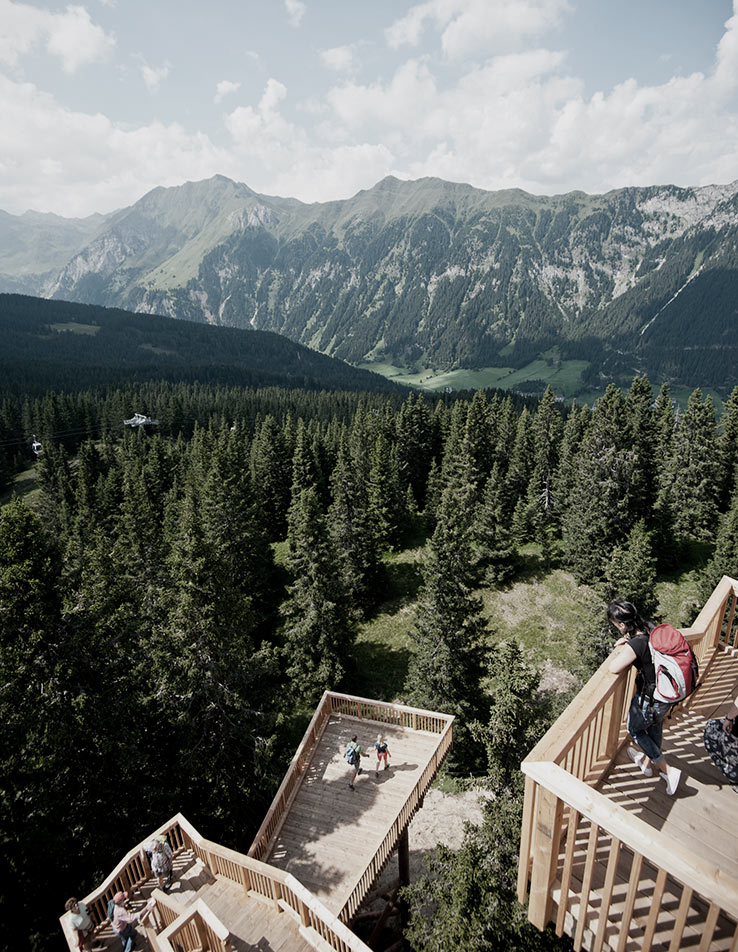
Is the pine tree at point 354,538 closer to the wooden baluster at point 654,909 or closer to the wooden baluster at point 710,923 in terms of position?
the wooden baluster at point 654,909

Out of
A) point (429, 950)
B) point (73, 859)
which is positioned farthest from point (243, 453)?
point (429, 950)

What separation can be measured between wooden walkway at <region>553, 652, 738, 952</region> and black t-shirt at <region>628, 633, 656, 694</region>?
1.39 meters

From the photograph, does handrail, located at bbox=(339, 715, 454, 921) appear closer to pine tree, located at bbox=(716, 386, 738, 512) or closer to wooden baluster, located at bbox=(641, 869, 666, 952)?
wooden baluster, located at bbox=(641, 869, 666, 952)

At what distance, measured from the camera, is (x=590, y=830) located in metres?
4.80

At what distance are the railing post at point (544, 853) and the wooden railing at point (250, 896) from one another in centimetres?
673

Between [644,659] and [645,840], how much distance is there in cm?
287

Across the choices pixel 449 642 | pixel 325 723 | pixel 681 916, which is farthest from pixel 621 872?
pixel 449 642

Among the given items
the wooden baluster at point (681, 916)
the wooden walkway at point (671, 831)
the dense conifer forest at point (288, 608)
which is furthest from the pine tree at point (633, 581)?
the wooden baluster at point (681, 916)

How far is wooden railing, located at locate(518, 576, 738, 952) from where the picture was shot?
4.18 metres

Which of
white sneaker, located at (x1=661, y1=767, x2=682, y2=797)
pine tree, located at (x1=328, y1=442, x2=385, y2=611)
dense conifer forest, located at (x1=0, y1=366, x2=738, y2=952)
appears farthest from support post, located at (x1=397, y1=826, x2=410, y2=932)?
pine tree, located at (x1=328, y1=442, x2=385, y2=611)

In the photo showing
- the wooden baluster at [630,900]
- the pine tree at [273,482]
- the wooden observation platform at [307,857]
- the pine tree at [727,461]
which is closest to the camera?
the wooden baluster at [630,900]

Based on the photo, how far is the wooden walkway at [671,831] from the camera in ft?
17.0

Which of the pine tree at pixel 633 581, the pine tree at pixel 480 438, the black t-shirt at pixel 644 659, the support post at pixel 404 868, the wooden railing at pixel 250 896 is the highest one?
the black t-shirt at pixel 644 659

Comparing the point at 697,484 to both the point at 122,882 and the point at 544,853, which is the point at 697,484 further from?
the point at 122,882
